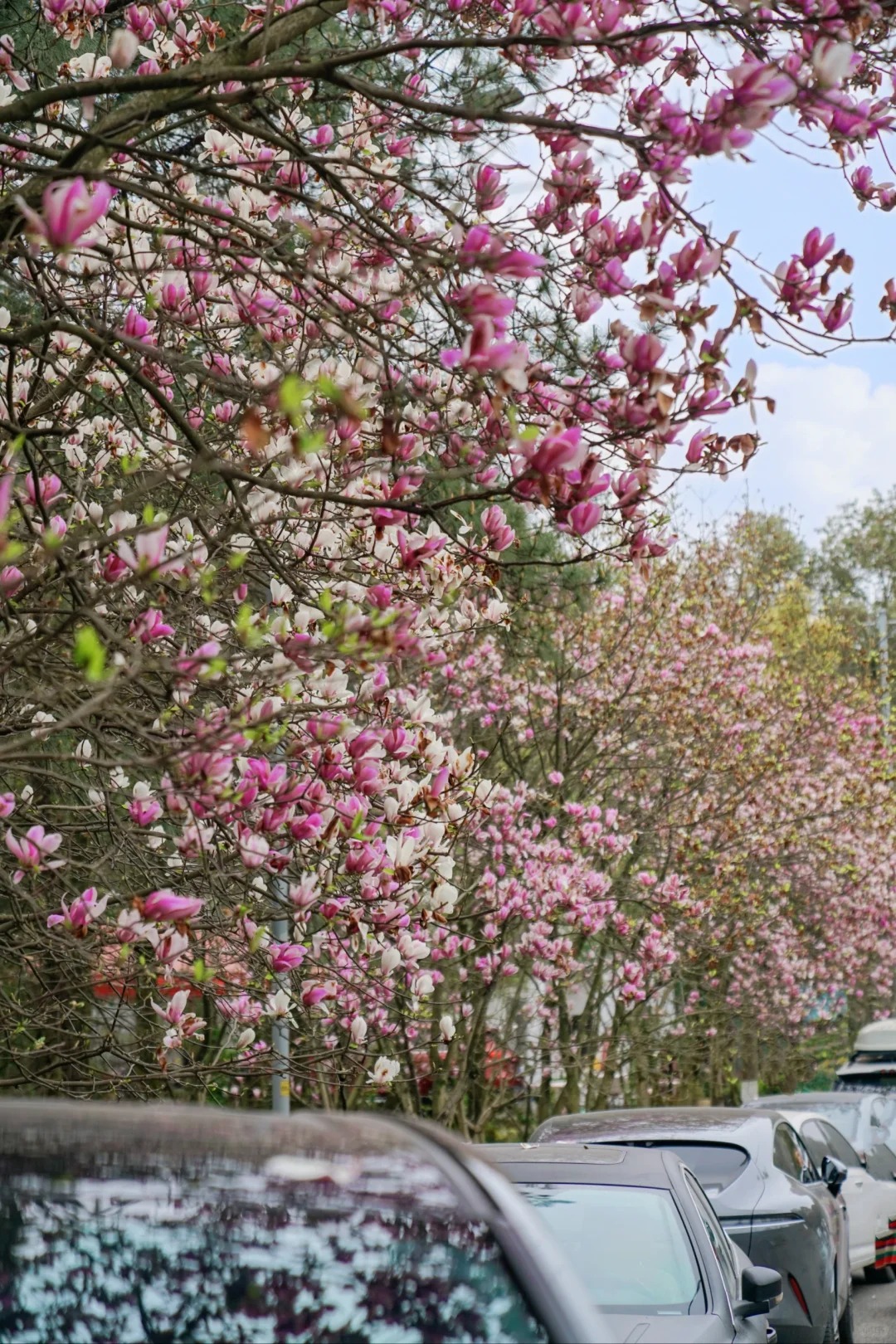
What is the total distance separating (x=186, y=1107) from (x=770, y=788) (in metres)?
17.2

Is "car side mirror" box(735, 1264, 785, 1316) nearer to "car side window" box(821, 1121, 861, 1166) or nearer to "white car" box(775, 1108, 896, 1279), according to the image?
"white car" box(775, 1108, 896, 1279)

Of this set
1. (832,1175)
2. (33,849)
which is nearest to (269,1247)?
(33,849)

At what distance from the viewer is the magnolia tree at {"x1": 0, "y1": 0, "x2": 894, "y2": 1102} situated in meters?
4.07

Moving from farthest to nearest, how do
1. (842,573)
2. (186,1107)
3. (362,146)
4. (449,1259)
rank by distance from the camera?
(842,573), (362,146), (186,1107), (449,1259)

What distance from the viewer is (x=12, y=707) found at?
621 centimetres

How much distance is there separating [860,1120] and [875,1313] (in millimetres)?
2790

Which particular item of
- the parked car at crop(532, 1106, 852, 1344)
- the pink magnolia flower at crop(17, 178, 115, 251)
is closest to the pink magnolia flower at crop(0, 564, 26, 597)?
the pink magnolia flower at crop(17, 178, 115, 251)

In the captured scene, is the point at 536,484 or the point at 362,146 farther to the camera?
the point at 362,146

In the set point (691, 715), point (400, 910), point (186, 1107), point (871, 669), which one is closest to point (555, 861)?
point (691, 715)

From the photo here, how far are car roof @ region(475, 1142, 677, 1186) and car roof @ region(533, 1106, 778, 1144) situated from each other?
4.91ft

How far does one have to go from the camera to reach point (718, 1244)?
19.1ft

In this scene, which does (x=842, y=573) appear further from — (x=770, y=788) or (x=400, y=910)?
(x=400, y=910)

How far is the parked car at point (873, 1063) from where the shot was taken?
18.9 meters

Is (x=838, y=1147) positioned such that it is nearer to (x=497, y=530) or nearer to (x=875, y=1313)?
(x=875, y=1313)
